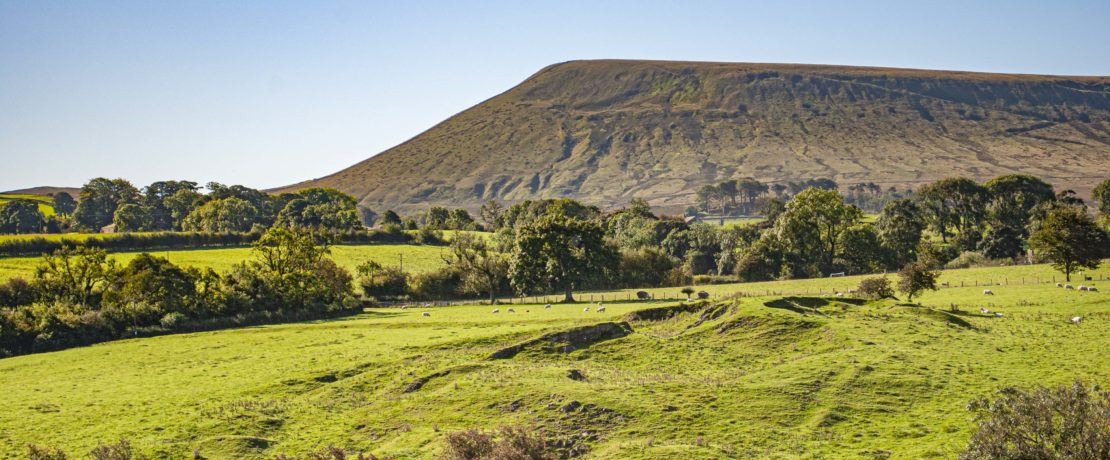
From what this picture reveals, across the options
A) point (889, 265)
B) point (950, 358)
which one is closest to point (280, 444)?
point (950, 358)

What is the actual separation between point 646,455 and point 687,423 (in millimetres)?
4852

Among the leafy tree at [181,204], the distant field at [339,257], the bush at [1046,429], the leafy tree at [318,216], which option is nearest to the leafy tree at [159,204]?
the leafy tree at [181,204]

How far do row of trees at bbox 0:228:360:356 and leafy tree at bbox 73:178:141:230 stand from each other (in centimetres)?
11738

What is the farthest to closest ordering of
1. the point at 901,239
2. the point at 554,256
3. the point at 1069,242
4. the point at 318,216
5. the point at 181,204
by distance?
the point at 181,204 → the point at 318,216 → the point at 901,239 → the point at 554,256 → the point at 1069,242

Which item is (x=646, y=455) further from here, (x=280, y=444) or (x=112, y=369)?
(x=112, y=369)

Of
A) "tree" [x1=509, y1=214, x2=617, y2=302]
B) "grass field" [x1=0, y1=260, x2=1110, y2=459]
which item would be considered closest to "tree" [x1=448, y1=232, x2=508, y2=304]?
"tree" [x1=509, y1=214, x2=617, y2=302]

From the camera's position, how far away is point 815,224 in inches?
4200

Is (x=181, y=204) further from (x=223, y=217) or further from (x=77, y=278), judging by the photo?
(x=77, y=278)

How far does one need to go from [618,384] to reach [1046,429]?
1927 centimetres

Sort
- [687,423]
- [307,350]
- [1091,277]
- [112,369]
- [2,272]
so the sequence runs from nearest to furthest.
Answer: [687,423]
[112,369]
[307,350]
[1091,277]
[2,272]

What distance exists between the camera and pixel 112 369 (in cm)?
5275

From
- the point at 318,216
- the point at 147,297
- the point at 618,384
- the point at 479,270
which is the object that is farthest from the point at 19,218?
the point at 618,384

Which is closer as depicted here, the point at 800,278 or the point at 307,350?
the point at 307,350

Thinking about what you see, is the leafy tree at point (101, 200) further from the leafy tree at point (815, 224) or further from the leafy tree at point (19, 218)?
the leafy tree at point (815, 224)
